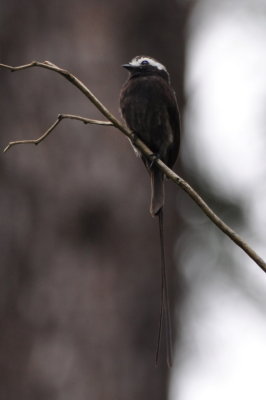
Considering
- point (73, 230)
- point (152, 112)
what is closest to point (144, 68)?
point (152, 112)

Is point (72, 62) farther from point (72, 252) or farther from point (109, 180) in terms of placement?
point (72, 252)

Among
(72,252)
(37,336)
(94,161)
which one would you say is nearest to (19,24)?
(94,161)

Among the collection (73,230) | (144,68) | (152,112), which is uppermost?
(144,68)

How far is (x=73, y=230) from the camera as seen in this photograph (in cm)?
459

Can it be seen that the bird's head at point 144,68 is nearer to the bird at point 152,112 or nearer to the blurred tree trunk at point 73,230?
the bird at point 152,112

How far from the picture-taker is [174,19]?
537cm

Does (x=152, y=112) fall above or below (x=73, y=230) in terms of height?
above

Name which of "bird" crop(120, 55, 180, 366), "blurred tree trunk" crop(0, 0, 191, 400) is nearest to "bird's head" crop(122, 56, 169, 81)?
"bird" crop(120, 55, 180, 366)

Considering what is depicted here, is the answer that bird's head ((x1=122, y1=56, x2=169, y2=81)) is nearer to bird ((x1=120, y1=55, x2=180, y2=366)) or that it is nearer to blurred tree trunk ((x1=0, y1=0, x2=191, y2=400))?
bird ((x1=120, y1=55, x2=180, y2=366))

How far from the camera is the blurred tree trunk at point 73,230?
4398 mm

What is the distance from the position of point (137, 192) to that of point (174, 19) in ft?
4.09

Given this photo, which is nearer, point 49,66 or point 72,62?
point 49,66

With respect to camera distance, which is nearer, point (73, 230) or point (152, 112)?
point (152, 112)

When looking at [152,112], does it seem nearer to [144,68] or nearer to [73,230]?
[144,68]
